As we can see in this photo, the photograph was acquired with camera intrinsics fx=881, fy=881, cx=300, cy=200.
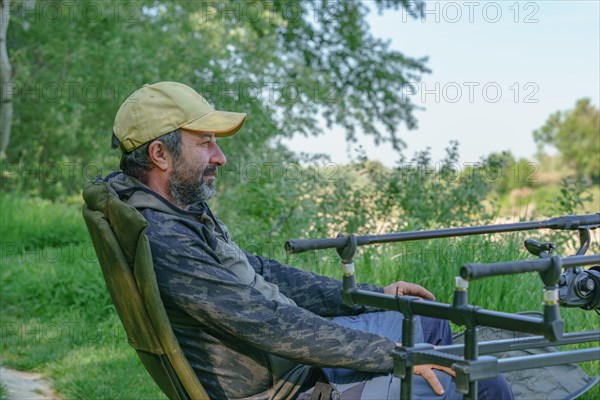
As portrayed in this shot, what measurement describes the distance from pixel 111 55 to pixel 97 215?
10853 millimetres

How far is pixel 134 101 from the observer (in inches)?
119

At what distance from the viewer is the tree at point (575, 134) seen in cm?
3706

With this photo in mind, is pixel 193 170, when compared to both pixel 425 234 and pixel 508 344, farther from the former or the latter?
pixel 508 344

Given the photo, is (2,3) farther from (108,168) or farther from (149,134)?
(149,134)

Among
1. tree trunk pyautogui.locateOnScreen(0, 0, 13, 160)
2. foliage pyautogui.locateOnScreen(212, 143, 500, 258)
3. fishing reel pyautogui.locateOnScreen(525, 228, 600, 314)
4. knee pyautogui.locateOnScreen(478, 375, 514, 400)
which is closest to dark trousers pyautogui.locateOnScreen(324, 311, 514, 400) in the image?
knee pyautogui.locateOnScreen(478, 375, 514, 400)

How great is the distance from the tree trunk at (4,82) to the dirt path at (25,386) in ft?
22.0

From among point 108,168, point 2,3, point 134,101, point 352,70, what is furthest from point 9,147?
point 134,101

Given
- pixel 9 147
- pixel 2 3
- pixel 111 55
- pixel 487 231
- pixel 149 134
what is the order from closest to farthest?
pixel 487 231 → pixel 149 134 → pixel 2 3 → pixel 111 55 → pixel 9 147

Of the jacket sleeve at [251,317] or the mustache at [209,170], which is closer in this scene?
the jacket sleeve at [251,317]

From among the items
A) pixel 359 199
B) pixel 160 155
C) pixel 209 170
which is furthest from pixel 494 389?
pixel 359 199

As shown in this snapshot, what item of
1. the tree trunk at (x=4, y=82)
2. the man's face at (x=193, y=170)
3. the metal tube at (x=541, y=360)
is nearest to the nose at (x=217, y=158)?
the man's face at (x=193, y=170)

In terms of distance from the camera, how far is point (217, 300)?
2.62m

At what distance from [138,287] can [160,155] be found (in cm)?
59

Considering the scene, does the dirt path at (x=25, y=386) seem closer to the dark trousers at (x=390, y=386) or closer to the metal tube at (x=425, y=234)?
the dark trousers at (x=390, y=386)
